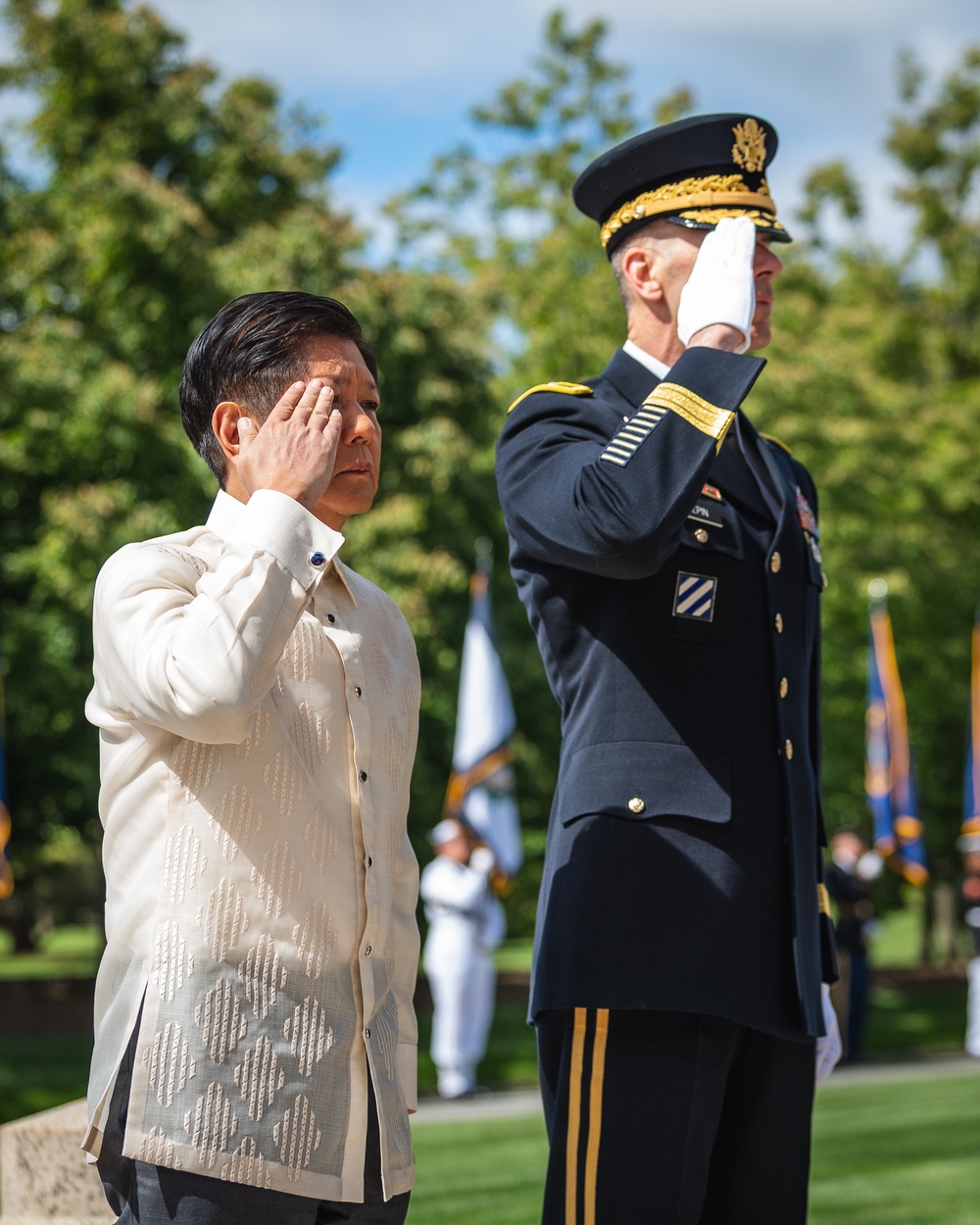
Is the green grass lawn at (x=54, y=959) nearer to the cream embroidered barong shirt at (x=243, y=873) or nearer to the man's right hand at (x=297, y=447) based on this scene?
the cream embroidered barong shirt at (x=243, y=873)

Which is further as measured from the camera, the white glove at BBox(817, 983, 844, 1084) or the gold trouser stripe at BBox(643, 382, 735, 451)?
the white glove at BBox(817, 983, 844, 1084)

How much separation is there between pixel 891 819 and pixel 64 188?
12682 millimetres

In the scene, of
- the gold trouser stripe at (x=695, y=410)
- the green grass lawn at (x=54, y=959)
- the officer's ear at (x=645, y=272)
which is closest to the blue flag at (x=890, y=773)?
the green grass lawn at (x=54, y=959)

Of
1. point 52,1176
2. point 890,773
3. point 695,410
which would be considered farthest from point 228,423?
point 890,773

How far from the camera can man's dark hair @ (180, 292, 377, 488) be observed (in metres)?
2.52

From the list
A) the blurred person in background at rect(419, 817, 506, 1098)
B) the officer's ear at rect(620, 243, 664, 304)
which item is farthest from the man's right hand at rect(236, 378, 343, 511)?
the blurred person in background at rect(419, 817, 506, 1098)

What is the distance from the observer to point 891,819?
63.0ft

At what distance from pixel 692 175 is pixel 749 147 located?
15 centimetres

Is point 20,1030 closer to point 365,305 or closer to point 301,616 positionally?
point 365,305

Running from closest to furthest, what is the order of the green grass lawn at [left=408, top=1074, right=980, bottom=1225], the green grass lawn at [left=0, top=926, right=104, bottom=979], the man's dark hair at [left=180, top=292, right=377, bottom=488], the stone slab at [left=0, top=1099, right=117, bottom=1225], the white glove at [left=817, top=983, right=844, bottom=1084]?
the man's dark hair at [left=180, top=292, right=377, bottom=488] → the white glove at [left=817, top=983, right=844, bottom=1084] → the stone slab at [left=0, top=1099, right=117, bottom=1225] → the green grass lawn at [left=408, top=1074, right=980, bottom=1225] → the green grass lawn at [left=0, top=926, right=104, bottom=979]

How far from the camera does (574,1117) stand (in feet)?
8.91

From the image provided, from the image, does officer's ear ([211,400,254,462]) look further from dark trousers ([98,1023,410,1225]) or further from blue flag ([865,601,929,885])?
blue flag ([865,601,929,885])

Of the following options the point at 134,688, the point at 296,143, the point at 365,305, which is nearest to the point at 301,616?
the point at 134,688

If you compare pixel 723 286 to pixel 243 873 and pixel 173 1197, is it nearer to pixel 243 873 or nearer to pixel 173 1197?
pixel 243 873
